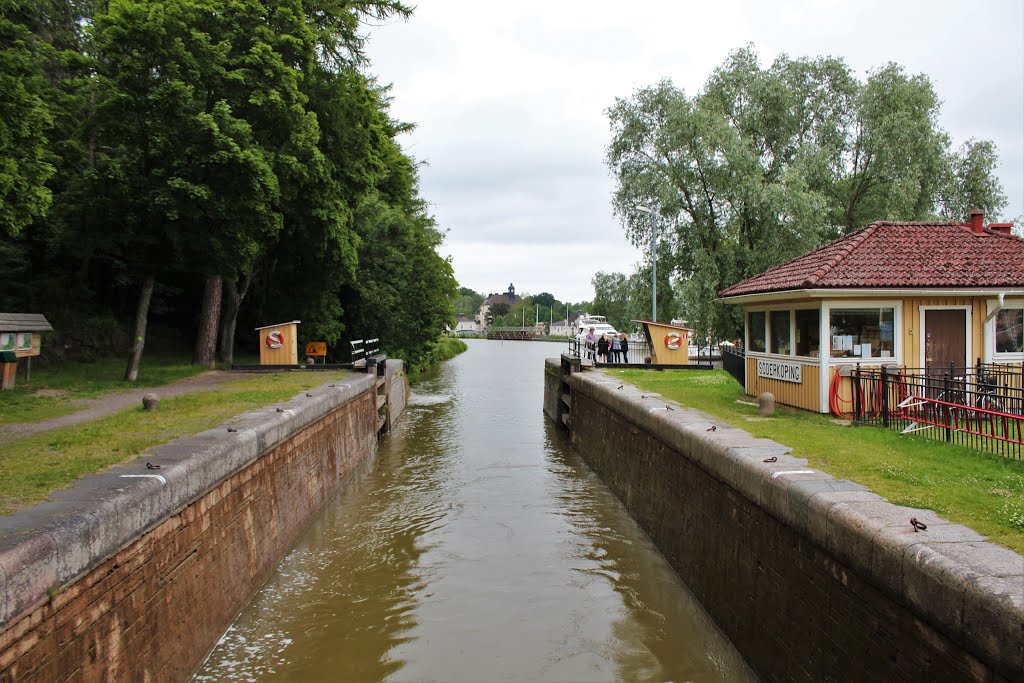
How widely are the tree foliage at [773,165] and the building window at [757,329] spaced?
9.68 metres

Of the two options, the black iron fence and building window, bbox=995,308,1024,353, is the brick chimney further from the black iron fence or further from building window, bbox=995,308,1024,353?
the black iron fence

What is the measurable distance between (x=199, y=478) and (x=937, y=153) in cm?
2592

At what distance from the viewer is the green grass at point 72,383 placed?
1109cm

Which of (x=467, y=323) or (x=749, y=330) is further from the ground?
(x=467, y=323)

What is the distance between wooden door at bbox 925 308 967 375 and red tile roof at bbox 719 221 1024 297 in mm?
599

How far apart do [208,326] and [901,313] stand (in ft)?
58.5

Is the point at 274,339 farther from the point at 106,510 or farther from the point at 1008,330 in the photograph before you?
the point at 1008,330

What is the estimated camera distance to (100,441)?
26.1ft

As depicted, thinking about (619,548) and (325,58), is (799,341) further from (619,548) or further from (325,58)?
(325,58)

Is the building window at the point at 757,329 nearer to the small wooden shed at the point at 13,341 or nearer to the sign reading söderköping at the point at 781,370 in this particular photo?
the sign reading söderköping at the point at 781,370

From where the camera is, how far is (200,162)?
52.5 feet

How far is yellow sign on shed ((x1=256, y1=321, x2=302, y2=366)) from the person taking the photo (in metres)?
20.3

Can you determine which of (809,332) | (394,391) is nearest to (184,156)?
(394,391)

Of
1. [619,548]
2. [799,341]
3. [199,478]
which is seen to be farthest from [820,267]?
[199,478]
